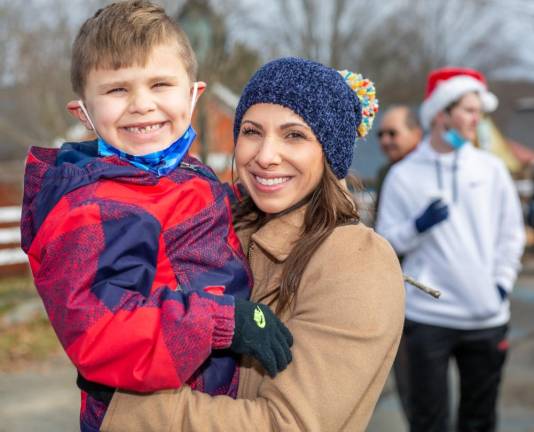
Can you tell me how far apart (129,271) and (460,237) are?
106 inches

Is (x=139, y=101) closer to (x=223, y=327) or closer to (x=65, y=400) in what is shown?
(x=223, y=327)

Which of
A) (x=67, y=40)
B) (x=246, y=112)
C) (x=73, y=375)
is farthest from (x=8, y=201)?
(x=246, y=112)

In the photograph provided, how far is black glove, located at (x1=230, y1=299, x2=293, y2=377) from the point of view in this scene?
1.69 meters

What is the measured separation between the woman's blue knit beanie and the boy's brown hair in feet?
0.81

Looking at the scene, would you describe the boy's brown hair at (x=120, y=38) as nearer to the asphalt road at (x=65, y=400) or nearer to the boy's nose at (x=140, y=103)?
the boy's nose at (x=140, y=103)

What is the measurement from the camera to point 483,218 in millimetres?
3941

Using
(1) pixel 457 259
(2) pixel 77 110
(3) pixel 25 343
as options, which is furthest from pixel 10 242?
(2) pixel 77 110

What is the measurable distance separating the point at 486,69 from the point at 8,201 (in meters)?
26.3

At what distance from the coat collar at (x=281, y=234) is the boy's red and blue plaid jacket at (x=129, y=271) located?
16 centimetres

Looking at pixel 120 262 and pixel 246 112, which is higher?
pixel 246 112

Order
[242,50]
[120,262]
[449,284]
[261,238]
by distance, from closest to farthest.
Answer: [120,262]
[261,238]
[449,284]
[242,50]

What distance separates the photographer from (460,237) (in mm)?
3916

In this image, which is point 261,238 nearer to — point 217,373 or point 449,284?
point 217,373

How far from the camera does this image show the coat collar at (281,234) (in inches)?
78.5
